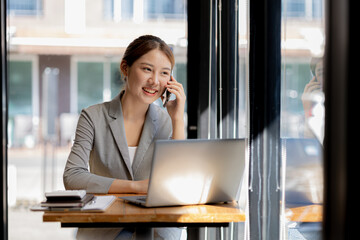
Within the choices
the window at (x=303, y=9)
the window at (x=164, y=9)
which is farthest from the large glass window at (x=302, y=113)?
the window at (x=164, y=9)

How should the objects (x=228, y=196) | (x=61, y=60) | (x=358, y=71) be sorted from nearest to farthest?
(x=358, y=71) < (x=228, y=196) < (x=61, y=60)

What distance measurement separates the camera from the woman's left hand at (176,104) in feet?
7.93

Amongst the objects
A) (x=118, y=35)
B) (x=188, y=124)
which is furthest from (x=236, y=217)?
(x=118, y=35)

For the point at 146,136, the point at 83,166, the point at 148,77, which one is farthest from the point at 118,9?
the point at 83,166

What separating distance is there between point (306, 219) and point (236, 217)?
35 centimetres

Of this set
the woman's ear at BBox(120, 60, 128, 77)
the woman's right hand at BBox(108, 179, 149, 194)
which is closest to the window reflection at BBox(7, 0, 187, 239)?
the woman's ear at BBox(120, 60, 128, 77)

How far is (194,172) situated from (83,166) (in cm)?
66

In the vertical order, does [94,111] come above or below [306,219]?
above

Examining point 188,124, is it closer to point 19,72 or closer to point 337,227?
point 337,227

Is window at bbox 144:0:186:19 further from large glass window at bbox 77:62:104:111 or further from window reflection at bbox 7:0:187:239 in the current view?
large glass window at bbox 77:62:104:111

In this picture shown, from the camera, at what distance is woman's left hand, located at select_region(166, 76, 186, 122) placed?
95.1 inches

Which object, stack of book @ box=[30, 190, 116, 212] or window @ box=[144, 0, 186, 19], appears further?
window @ box=[144, 0, 186, 19]

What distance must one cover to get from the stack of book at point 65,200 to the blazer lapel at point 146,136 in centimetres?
61

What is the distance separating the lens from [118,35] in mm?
5969
